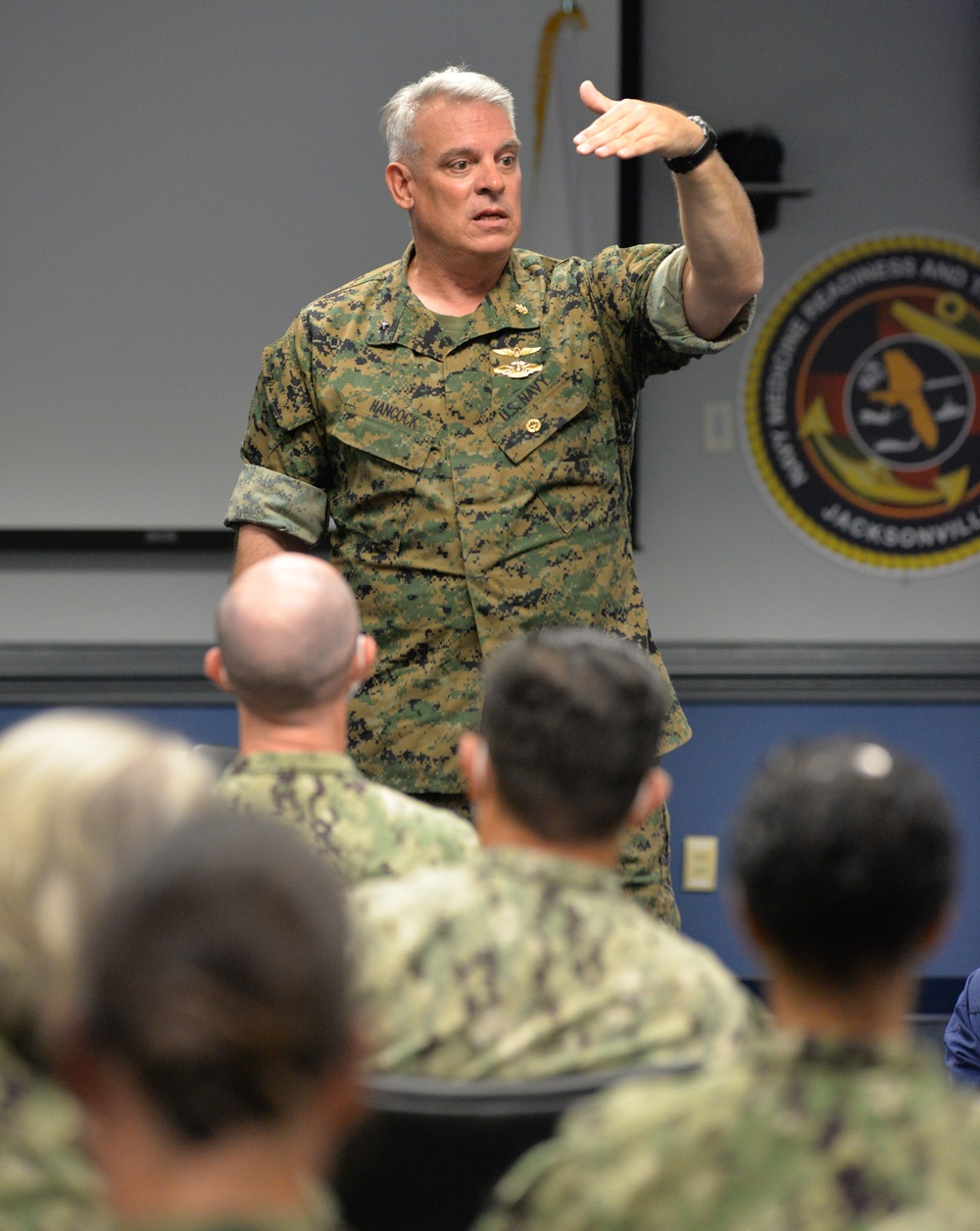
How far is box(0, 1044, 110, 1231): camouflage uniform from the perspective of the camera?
0.87m

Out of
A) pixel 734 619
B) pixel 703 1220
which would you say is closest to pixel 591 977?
pixel 703 1220

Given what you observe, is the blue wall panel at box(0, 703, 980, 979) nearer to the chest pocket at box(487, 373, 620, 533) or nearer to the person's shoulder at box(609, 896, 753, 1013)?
the chest pocket at box(487, 373, 620, 533)

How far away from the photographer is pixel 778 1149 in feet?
2.74

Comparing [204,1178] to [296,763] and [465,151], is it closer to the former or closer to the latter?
[296,763]

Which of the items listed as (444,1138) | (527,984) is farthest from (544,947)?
(444,1138)

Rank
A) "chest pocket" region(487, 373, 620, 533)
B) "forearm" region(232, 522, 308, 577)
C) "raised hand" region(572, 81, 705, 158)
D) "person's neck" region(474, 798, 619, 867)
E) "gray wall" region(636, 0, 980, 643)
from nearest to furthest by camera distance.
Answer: "person's neck" region(474, 798, 619, 867)
"raised hand" region(572, 81, 705, 158)
"chest pocket" region(487, 373, 620, 533)
"forearm" region(232, 522, 308, 577)
"gray wall" region(636, 0, 980, 643)

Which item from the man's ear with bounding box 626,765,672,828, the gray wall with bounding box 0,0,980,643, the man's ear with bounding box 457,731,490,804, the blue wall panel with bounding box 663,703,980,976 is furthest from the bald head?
the blue wall panel with bounding box 663,703,980,976

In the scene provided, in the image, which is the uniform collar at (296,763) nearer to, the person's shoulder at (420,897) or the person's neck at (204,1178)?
the person's shoulder at (420,897)

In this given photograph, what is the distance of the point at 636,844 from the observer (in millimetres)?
2188

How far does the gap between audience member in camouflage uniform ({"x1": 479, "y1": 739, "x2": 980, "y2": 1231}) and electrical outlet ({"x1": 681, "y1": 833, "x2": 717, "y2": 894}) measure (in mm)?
2679

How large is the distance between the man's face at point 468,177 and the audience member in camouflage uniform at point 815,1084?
4.58 ft

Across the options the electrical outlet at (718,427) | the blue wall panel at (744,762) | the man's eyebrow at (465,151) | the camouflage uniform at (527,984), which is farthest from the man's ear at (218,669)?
the electrical outlet at (718,427)

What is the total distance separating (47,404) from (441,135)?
161 cm

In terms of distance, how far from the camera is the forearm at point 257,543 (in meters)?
2.32
